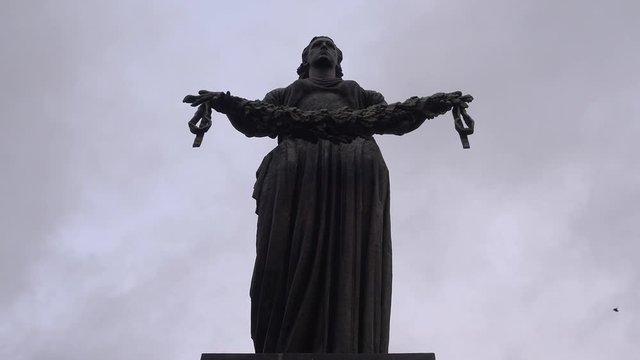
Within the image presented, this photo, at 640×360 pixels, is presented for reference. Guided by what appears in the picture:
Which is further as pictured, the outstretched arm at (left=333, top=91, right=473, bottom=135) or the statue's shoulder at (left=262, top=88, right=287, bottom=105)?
the statue's shoulder at (left=262, top=88, right=287, bottom=105)

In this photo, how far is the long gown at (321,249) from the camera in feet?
35.0

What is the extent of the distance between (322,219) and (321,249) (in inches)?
19.7

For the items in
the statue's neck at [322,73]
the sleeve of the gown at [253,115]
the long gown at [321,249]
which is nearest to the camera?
the long gown at [321,249]

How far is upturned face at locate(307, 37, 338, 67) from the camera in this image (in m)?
14.3

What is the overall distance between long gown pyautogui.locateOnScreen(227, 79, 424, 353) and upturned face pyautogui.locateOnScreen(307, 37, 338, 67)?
234cm

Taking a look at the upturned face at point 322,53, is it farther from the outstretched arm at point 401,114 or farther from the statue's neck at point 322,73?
the outstretched arm at point 401,114

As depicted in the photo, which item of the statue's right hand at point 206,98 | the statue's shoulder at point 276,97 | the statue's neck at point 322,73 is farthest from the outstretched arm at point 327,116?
the statue's neck at point 322,73

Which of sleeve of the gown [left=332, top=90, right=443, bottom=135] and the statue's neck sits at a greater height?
the statue's neck

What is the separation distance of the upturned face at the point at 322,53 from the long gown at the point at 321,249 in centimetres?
234

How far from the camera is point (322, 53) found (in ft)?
47.2

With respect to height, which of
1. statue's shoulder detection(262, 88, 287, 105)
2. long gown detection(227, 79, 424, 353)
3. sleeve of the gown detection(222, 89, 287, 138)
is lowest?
long gown detection(227, 79, 424, 353)

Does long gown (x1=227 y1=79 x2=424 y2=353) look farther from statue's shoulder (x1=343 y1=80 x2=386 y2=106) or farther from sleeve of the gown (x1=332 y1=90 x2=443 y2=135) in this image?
statue's shoulder (x1=343 y1=80 x2=386 y2=106)

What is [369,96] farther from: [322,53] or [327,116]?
[327,116]

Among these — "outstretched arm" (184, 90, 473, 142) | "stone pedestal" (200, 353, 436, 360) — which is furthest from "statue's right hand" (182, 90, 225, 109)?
"stone pedestal" (200, 353, 436, 360)
